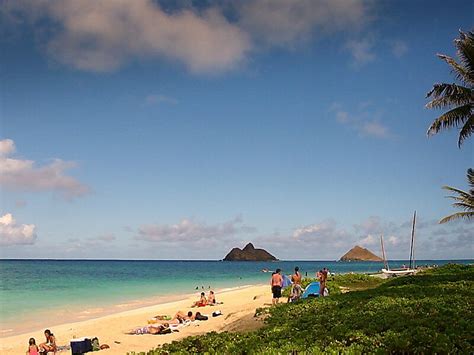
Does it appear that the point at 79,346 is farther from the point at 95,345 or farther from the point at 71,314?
the point at 71,314

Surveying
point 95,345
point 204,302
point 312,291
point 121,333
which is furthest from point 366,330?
point 204,302

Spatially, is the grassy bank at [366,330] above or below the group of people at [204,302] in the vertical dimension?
above

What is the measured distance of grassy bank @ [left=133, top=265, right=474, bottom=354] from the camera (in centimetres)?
812

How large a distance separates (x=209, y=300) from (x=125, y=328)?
9504 millimetres

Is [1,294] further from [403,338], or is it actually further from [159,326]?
[403,338]

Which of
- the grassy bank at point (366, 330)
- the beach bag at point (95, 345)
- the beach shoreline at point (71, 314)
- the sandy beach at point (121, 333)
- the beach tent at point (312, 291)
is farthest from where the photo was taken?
the beach shoreline at point (71, 314)

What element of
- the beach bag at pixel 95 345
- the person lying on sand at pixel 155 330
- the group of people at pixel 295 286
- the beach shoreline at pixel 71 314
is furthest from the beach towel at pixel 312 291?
the beach shoreline at pixel 71 314

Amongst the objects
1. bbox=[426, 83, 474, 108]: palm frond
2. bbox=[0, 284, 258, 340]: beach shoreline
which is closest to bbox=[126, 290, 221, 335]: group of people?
bbox=[0, 284, 258, 340]: beach shoreline

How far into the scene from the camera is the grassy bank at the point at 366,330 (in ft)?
26.6

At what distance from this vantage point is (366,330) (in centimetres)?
958

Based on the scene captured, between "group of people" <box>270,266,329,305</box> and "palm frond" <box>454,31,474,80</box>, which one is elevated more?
"palm frond" <box>454,31,474,80</box>

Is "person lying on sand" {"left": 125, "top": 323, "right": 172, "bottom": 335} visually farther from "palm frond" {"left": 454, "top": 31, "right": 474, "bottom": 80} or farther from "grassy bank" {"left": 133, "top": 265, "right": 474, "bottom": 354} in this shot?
"palm frond" {"left": 454, "top": 31, "right": 474, "bottom": 80}

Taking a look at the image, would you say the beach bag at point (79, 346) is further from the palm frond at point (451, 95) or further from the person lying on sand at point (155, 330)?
the palm frond at point (451, 95)

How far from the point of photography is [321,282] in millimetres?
20500
